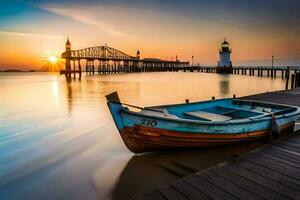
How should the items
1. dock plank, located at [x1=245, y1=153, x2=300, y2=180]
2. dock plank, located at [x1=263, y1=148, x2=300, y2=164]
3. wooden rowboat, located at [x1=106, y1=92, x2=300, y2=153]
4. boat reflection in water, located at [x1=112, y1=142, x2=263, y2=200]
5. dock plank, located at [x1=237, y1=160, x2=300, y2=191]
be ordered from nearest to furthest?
dock plank, located at [x1=237, y1=160, x2=300, y2=191]
dock plank, located at [x1=245, y1=153, x2=300, y2=180]
dock plank, located at [x1=263, y1=148, x2=300, y2=164]
boat reflection in water, located at [x1=112, y1=142, x2=263, y2=200]
wooden rowboat, located at [x1=106, y1=92, x2=300, y2=153]

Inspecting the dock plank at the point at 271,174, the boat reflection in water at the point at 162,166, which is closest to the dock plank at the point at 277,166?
the dock plank at the point at 271,174

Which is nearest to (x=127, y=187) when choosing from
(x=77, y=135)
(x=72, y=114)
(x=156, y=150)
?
(x=156, y=150)

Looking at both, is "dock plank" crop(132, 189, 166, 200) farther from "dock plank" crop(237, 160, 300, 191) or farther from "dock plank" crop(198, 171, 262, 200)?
"dock plank" crop(237, 160, 300, 191)

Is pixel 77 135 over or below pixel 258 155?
below

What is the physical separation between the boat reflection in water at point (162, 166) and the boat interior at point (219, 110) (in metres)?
1.33

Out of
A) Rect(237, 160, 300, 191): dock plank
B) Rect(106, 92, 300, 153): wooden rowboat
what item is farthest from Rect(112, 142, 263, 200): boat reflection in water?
Rect(237, 160, 300, 191): dock plank

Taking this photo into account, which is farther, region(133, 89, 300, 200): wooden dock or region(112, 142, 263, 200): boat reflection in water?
region(112, 142, 263, 200): boat reflection in water

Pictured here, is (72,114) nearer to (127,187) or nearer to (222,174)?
(127,187)

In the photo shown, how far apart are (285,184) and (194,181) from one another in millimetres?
1634

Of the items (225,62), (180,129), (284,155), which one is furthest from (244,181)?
(225,62)

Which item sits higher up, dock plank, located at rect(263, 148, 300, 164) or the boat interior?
the boat interior

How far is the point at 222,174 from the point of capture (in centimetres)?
464

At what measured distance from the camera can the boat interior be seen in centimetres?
919

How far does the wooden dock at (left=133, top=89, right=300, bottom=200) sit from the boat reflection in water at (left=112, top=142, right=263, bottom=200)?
3.57 feet
